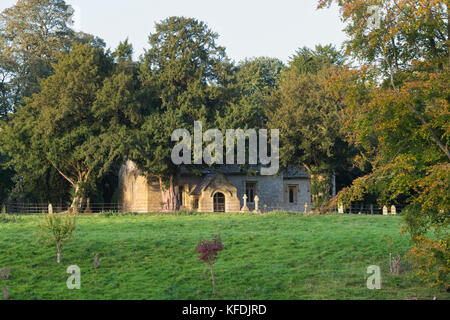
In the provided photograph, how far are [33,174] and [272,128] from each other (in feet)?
60.7

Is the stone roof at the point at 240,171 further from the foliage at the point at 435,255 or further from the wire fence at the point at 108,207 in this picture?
the foliage at the point at 435,255

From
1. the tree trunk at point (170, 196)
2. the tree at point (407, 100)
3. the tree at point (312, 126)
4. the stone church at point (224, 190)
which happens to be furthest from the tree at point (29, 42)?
the tree at point (407, 100)

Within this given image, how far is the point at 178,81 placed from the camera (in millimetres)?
45281

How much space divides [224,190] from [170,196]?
4234 millimetres

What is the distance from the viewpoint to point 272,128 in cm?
4456

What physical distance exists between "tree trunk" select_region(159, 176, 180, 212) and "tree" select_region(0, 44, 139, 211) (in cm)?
499

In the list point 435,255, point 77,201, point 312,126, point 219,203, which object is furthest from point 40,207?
point 435,255

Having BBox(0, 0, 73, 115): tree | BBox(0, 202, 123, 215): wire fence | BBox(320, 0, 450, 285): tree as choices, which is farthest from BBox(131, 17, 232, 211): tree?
BBox(320, 0, 450, 285): tree

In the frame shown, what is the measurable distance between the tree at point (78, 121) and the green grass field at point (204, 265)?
1145cm

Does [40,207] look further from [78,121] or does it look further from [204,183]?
[204,183]

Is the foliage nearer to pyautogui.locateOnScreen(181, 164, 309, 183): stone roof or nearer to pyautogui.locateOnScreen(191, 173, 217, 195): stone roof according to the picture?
pyautogui.locateOnScreen(181, 164, 309, 183): stone roof

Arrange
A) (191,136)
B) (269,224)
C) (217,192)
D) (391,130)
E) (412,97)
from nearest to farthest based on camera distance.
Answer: (412,97), (391,130), (269,224), (191,136), (217,192)
